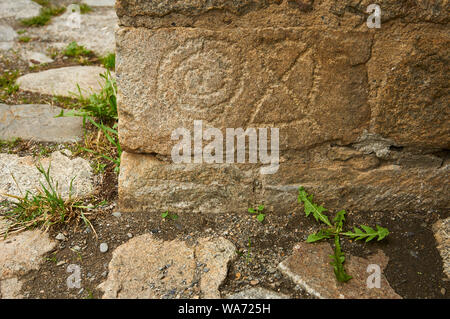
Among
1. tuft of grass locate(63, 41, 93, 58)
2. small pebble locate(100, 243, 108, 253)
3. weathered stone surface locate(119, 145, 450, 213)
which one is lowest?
small pebble locate(100, 243, 108, 253)

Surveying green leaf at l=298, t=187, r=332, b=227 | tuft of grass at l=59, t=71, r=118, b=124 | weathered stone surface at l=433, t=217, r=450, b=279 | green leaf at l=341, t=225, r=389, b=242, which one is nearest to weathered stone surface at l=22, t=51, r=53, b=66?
tuft of grass at l=59, t=71, r=118, b=124

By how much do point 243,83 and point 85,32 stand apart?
10.0 feet

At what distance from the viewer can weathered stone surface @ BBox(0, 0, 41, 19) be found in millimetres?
4727

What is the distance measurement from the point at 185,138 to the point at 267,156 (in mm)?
427

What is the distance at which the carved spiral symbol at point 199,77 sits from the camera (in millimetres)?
1968

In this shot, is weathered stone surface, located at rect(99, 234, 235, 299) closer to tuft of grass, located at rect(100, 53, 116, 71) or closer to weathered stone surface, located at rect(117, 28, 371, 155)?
weathered stone surface, located at rect(117, 28, 371, 155)

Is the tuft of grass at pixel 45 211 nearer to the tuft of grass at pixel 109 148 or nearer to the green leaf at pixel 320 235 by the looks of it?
the tuft of grass at pixel 109 148

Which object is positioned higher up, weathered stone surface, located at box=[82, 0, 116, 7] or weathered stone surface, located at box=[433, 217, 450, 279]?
weathered stone surface, located at box=[82, 0, 116, 7]

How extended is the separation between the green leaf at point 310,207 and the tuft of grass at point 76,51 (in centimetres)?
275

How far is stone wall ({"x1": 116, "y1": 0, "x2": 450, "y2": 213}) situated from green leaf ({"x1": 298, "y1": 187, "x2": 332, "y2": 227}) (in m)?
0.05

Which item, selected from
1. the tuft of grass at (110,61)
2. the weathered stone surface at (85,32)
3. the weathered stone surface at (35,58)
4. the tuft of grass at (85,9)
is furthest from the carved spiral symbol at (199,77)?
the tuft of grass at (85,9)

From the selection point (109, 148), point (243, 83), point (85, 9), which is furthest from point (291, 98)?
point (85, 9)

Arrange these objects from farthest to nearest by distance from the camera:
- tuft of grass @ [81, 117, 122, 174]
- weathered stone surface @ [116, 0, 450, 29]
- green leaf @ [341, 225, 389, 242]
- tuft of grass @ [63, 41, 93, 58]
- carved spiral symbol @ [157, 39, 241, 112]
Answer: tuft of grass @ [63, 41, 93, 58], tuft of grass @ [81, 117, 122, 174], green leaf @ [341, 225, 389, 242], carved spiral symbol @ [157, 39, 241, 112], weathered stone surface @ [116, 0, 450, 29]

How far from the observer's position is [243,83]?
2.03 m
